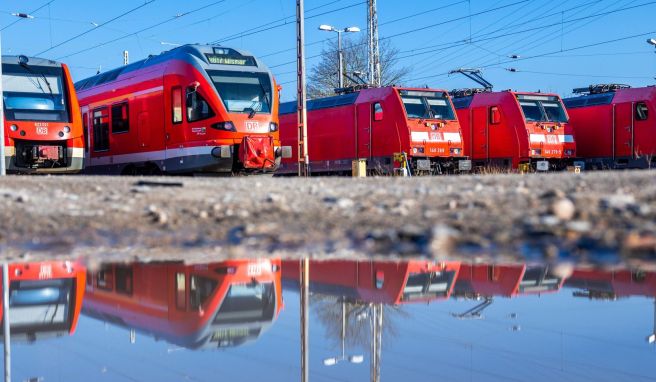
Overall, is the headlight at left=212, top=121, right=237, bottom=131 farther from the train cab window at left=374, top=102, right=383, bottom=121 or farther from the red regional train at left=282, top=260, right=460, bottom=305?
the red regional train at left=282, top=260, right=460, bottom=305

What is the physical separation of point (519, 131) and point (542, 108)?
4.67 feet

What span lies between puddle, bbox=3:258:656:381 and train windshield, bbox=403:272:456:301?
0.04 ft

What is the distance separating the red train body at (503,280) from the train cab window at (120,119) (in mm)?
17896

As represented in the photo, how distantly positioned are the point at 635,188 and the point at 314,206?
337 cm

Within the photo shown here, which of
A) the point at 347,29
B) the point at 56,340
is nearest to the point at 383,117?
the point at 347,29

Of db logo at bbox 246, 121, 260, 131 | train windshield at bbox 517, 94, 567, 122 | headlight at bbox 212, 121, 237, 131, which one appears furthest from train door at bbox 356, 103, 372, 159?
headlight at bbox 212, 121, 237, 131

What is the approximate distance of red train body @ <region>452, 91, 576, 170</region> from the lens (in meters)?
26.1

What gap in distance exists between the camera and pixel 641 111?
85.5 ft

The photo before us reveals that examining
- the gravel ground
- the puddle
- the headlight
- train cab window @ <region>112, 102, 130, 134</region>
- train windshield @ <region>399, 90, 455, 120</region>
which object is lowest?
the puddle

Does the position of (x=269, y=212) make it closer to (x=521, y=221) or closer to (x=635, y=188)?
(x=521, y=221)

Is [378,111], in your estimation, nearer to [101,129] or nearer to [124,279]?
[101,129]

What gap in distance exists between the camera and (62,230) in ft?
24.0

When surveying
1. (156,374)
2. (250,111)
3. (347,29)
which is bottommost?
(156,374)

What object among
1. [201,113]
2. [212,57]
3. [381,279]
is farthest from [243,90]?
[381,279]
